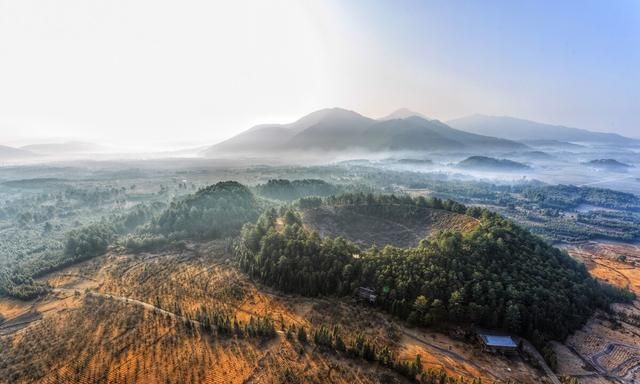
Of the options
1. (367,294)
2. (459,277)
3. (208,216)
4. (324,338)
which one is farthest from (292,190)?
(324,338)

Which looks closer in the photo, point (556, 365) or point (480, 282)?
point (556, 365)

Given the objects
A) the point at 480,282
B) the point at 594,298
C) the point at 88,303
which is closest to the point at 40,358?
the point at 88,303

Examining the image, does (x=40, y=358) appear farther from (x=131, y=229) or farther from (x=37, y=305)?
(x=131, y=229)

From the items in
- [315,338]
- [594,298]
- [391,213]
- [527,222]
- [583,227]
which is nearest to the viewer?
[315,338]

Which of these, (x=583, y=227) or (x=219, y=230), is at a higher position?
(x=219, y=230)

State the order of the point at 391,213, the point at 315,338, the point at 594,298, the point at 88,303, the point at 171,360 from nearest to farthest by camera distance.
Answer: the point at 171,360 → the point at 315,338 → the point at 88,303 → the point at 594,298 → the point at 391,213

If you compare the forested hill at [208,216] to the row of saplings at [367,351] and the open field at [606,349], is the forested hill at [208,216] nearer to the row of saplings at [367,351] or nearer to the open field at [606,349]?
the row of saplings at [367,351]

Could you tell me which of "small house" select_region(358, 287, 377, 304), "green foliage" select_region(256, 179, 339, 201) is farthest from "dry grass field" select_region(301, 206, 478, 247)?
"green foliage" select_region(256, 179, 339, 201)
